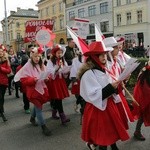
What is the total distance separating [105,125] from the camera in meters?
4.21

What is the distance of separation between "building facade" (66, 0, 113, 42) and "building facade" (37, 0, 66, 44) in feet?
11.6

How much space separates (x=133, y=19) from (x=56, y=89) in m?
39.8

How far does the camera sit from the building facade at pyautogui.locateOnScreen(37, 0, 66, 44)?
6200 cm

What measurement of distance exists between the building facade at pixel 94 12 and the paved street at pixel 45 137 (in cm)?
4140

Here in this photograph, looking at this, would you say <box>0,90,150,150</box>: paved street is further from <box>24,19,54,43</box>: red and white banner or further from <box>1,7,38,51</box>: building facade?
<box>1,7,38,51</box>: building facade

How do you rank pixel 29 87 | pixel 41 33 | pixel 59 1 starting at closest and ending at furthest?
pixel 29 87 → pixel 41 33 → pixel 59 1

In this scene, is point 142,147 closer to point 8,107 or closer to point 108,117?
point 108,117

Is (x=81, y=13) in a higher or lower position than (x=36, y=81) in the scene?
higher

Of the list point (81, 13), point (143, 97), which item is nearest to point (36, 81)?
point (143, 97)

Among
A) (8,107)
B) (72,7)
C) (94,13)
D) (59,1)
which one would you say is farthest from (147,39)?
(8,107)

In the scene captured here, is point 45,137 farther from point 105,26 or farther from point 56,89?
point 105,26

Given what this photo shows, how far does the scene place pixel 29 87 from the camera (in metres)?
6.39

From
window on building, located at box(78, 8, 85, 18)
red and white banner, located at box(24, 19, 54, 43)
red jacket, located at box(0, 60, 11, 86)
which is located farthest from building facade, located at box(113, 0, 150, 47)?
red jacket, located at box(0, 60, 11, 86)

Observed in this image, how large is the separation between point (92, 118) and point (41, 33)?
5.00m
